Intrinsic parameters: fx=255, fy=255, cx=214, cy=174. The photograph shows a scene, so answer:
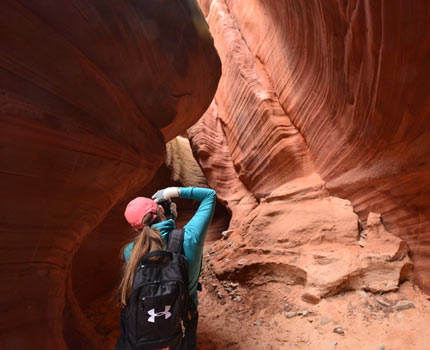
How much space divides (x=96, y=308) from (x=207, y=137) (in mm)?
4232

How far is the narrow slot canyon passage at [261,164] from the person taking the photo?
1.52 m

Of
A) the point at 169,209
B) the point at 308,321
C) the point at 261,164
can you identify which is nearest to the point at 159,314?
the point at 169,209

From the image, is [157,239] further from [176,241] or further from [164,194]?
[164,194]

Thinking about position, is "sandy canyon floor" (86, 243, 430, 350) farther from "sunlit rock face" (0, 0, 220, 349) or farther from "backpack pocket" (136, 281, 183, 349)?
"backpack pocket" (136, 281, 183, 349)

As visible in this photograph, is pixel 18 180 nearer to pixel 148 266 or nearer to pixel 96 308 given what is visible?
pixel 148 266

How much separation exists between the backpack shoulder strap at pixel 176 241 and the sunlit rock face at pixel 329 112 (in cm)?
185

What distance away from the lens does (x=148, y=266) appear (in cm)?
154

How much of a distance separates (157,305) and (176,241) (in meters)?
0.40

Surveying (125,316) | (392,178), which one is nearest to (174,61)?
(125,316)

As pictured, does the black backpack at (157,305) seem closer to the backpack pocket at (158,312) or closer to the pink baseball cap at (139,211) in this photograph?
the backpack pocket at (158,312)

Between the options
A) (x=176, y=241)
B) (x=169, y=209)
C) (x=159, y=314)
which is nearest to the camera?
(x=159, y=314)

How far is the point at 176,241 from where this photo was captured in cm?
171

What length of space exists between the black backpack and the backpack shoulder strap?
0.27 feet

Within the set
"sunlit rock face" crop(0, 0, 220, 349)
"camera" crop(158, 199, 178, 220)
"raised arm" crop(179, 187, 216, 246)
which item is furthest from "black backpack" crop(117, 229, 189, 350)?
"sunlit rock face" crop(0, 0, 220, 349)
